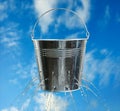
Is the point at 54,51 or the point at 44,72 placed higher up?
the point at 54,51

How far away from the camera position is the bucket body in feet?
13.6

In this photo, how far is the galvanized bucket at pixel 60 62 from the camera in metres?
4.12

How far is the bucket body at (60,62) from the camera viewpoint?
4.13m

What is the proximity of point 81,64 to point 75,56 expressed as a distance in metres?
0.24

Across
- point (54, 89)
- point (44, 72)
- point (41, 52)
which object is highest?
point (41, 52)

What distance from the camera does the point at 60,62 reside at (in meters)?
4.24

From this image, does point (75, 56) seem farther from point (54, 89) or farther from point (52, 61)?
point (54, 89)

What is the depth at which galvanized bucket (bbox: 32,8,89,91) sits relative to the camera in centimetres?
412

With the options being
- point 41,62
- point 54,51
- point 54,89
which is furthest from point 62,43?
point 54,89

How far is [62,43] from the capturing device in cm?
405

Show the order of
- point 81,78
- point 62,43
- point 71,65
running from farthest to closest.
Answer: point 81,78 < point 71,65 < point 62,43

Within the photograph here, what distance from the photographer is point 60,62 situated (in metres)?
4.24

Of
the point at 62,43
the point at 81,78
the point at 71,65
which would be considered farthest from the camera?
the point at 81,78

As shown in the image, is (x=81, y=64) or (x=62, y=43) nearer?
(x=62, y=43)
